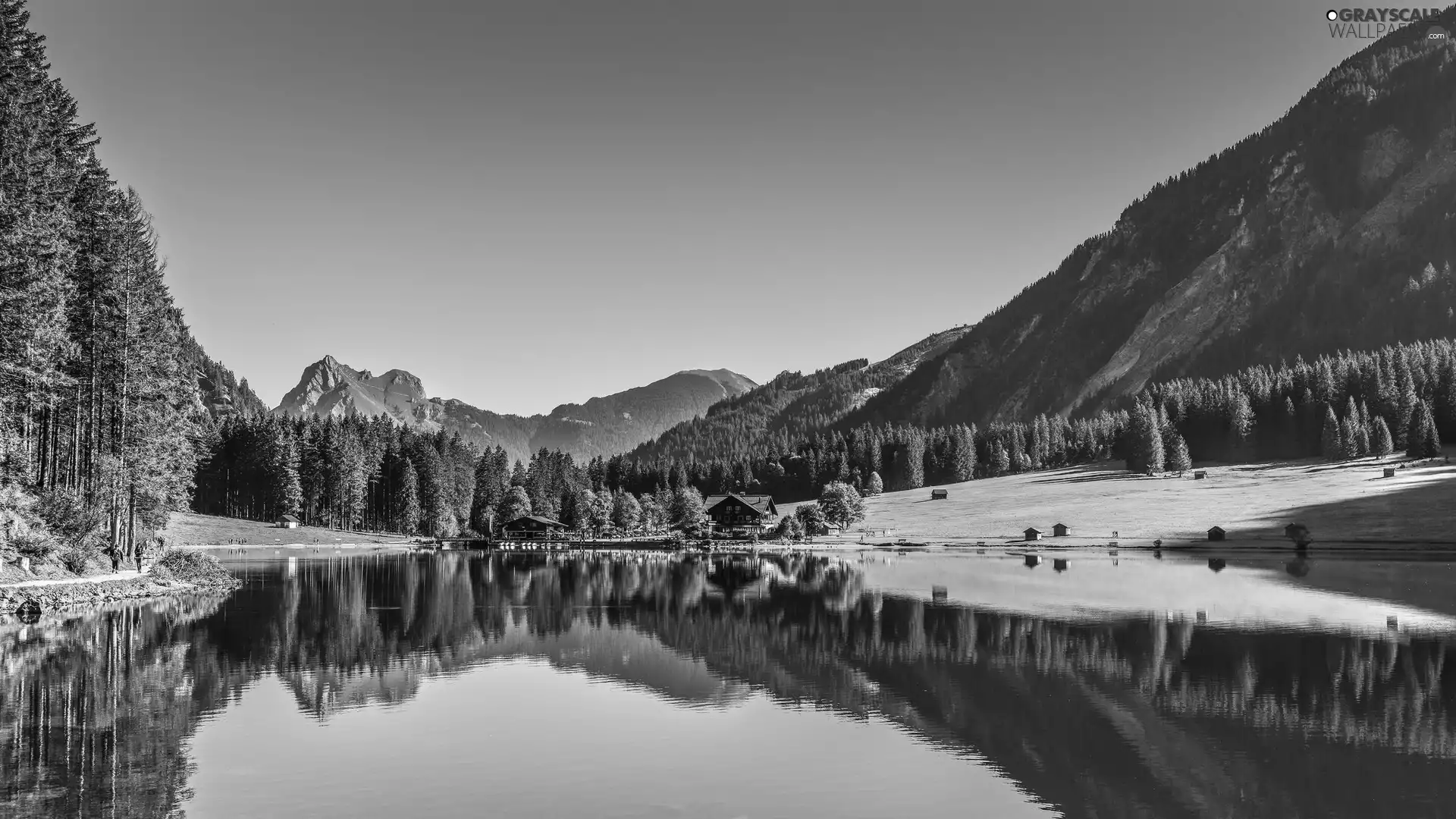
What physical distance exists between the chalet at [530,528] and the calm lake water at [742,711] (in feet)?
367

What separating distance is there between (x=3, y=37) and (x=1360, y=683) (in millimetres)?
56436

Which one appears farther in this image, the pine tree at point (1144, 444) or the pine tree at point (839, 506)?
the pine tree at point (1144, 444)

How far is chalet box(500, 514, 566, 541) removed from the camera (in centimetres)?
16162

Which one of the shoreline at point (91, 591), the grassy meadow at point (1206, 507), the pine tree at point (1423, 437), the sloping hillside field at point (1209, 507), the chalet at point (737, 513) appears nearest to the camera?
the shoreline at point (91, 591)

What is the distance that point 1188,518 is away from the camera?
382 feet

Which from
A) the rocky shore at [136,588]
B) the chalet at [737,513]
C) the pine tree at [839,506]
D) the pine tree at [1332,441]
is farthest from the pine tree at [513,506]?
the pine tree at [1332,441]

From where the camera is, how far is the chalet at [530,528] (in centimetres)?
16162

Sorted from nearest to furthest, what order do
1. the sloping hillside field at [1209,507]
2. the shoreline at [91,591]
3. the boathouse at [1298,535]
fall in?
the shoreline at [91,591] < the boathouse at [1298,535] < the sloping hillside field at [1209,507]

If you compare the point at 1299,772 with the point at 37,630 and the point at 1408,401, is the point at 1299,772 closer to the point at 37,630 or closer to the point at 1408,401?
the point at 37,630

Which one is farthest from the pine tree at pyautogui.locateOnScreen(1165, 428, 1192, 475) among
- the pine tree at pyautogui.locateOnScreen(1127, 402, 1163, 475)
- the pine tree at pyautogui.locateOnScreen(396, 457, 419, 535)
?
the pine tree at pyautogui.locateOnScreen(396, 457, 419, 535)

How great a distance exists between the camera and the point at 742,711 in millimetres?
26141

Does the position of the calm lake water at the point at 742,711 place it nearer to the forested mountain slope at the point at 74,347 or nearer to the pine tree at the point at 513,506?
the forested mountain slope at the point at 74,347

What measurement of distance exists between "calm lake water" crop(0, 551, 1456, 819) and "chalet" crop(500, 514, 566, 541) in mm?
111810

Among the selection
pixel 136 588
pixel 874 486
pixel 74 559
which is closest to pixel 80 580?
pixel 74 559
